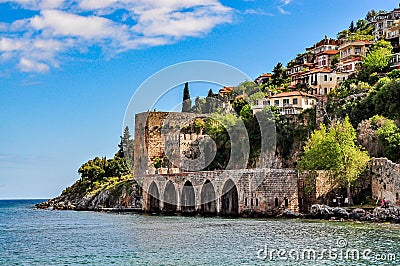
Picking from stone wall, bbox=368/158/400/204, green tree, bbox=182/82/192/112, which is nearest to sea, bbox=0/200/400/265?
stone wall, bbox=368/158/400/204

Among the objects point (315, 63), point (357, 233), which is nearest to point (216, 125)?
point (315, 63)

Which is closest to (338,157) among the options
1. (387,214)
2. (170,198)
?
(387,214)

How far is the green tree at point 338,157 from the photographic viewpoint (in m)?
41.6

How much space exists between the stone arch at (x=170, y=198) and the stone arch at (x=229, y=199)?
8.66 metres

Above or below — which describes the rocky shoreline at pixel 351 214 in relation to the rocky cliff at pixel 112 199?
below

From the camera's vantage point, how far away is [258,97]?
77.4 meters

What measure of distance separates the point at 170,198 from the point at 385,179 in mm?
24500

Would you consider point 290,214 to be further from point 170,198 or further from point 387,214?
point 170,198

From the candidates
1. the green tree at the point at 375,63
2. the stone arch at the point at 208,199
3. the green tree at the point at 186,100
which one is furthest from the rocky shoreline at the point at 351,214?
the green tree at the point at 186,100

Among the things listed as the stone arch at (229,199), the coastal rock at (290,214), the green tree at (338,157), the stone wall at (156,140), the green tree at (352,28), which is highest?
the green tree at (352,28)

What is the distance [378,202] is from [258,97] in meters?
39.0

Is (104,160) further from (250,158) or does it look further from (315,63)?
(315,63)

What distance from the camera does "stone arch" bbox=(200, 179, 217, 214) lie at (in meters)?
50.6

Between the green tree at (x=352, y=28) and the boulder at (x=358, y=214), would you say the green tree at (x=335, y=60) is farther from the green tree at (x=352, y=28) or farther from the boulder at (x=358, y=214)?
the boulder at (x=358, y=214)
